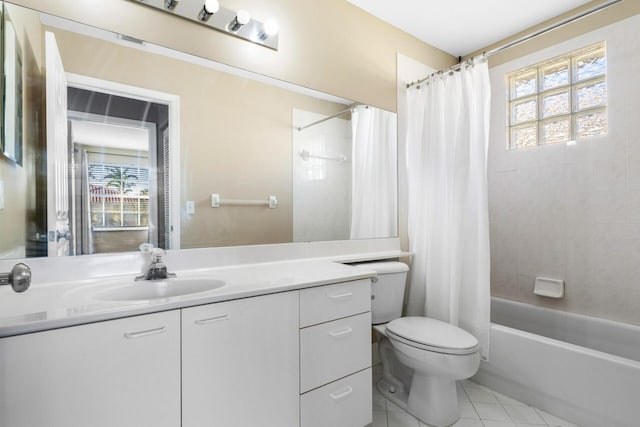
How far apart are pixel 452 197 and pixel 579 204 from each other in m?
0.93

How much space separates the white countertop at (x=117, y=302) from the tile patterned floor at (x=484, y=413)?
0.84m

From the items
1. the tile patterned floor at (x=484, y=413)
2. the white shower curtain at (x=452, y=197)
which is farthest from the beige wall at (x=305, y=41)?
the tile patterned floor at (x=484, y=413)

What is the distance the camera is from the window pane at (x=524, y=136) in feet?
7.72

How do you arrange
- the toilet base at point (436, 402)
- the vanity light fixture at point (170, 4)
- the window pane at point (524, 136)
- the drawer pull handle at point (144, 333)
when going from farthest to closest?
the window pane at point (524, 136) → the toilet base at point (436, 402) → the vanity light fixture at point (170, 4) → the drawer pull handle at point (144, 333)

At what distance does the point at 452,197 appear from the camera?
1942 mm

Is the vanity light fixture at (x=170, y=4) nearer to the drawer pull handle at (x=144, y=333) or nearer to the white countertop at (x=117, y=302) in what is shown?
the white countertop at (x=117, y=302)

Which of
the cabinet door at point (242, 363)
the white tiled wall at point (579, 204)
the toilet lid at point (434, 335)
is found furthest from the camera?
the white tiled wall at point (579, 204)

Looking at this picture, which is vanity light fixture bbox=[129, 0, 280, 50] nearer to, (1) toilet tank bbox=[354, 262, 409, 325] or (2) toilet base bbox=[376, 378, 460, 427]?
(1) toilet tank bbox=[354, 262, 409, 325]

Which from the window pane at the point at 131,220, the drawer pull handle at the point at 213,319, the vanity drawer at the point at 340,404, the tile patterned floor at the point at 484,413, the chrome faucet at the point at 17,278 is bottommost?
the tile patterned floor at the point at 484,413

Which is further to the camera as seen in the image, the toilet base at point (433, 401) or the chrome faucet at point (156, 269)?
the toilet base at point (433, 401)

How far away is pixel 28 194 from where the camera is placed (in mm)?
1104

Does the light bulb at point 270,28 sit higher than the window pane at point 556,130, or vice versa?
the light bulb at point 270,28

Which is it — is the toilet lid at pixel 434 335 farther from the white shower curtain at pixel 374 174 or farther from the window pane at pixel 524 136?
the window pane at pixel 524 136

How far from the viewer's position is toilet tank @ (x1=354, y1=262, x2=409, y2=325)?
1.84 m
